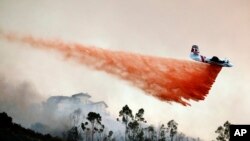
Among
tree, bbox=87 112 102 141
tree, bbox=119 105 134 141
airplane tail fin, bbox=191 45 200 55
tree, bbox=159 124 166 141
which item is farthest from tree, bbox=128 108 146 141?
airplane tail fin, bbox=191 45 200 55

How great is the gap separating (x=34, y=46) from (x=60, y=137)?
590 cm

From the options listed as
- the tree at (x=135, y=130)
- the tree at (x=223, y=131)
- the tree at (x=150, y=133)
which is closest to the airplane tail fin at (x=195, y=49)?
the tree at (x=223, y=131)

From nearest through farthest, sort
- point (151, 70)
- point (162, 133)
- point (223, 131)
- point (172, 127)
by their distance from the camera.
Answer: point (151, 70)
point (223, 131)
point (172, 127)
point (162, 133)

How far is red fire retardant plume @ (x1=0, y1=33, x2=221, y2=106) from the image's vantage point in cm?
2411

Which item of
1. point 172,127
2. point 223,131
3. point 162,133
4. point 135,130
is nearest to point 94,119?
point 135,130

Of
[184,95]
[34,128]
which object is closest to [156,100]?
[184,95]

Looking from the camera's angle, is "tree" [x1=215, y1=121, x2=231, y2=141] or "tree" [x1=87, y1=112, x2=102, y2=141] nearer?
"tree" [x1=215, y1=121, x2=231, y2=141]

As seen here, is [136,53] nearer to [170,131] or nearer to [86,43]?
[86,43]

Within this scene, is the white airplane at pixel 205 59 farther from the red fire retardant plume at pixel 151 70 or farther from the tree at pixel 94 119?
the tree at pixel 94 119

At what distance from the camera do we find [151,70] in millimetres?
24625

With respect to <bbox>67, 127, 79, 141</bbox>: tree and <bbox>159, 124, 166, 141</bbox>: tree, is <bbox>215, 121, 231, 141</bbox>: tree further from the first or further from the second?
<bbox>67, 127, 79, 141</bbox>: tree

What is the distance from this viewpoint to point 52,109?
25.9m

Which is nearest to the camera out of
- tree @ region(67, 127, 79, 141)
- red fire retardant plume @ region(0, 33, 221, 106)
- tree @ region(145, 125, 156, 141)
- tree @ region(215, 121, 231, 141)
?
red fire retardant plume @ region(0, 33, 221, 106)

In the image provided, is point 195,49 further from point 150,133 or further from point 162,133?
point 162,133
